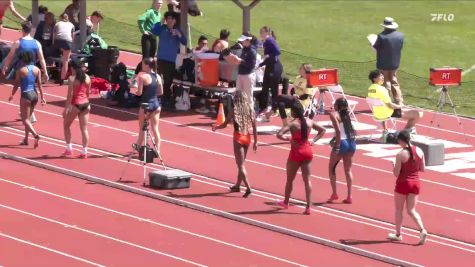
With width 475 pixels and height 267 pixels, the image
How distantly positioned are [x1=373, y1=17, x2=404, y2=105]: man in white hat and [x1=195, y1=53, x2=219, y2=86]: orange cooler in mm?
3524

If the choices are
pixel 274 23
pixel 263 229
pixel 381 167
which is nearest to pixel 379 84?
pixel 381 167

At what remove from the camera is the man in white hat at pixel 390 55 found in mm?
29766

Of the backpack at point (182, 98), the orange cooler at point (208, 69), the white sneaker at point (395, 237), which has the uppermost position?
the orange cooler at point (208, 69)

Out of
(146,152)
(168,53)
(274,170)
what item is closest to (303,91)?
(168,53)

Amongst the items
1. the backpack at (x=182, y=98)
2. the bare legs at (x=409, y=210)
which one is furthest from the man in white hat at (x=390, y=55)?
the bare legs at (x=409, y=210)

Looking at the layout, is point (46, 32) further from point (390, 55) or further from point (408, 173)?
point (408, 173)

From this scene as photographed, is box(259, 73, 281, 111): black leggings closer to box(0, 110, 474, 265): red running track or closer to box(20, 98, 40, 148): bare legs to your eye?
box(0, 110, 474, 265): red running track

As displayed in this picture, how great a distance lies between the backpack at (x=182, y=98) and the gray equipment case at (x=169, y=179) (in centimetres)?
692

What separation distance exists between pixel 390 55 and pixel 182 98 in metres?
4.63

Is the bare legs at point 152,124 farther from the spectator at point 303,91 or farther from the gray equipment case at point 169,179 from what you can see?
the spectator at point 303,91

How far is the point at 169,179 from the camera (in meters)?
22.8

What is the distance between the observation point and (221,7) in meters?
49.7

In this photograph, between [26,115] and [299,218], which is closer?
[299,218]

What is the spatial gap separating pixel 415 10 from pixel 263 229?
29.9 m
